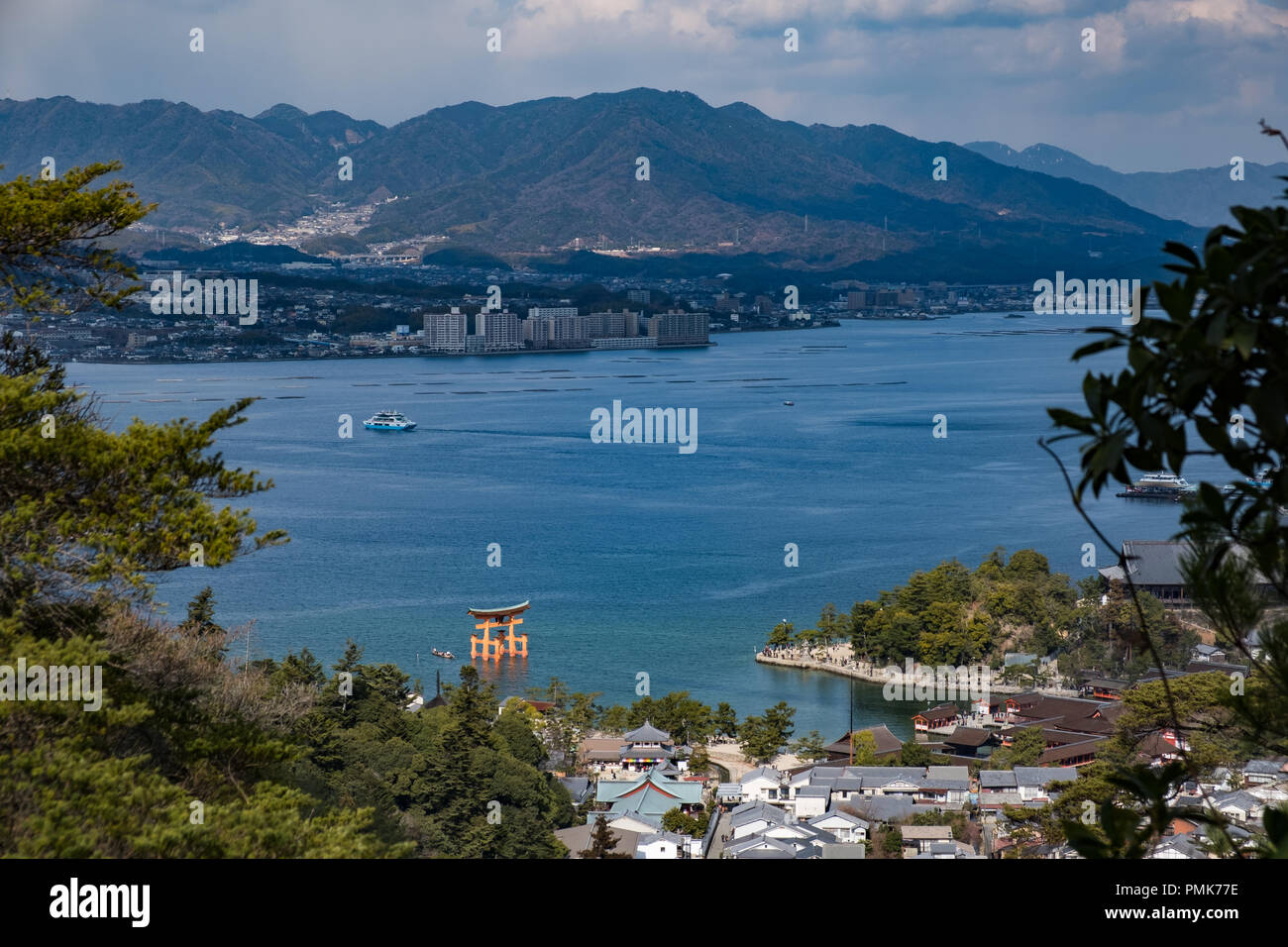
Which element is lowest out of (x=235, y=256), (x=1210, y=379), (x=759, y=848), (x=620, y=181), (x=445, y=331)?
(x=759, y=848)

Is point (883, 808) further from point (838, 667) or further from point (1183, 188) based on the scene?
point (1183, 188)

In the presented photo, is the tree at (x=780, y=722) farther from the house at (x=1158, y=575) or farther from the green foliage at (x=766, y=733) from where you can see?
the house at (x=1158, y=575)

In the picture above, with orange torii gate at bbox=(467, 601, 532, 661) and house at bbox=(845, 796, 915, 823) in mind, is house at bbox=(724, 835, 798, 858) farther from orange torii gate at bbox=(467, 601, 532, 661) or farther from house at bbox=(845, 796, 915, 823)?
orange torii gate at bbox=(467, 601, 532, 661)

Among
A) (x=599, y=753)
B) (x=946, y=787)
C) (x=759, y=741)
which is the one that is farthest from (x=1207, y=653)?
(x=599, y=753)
